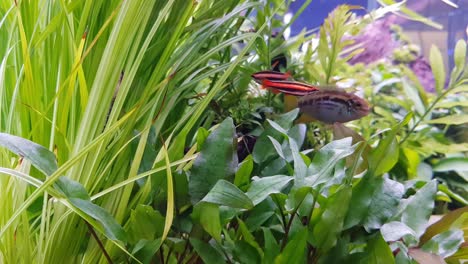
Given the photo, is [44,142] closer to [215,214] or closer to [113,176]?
[113,176]

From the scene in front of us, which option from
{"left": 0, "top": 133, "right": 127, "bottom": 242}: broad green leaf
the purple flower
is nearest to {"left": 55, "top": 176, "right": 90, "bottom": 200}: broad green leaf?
{"left": 0, "top": 133, "right": 127, "bottom": 242}: broad green leaf

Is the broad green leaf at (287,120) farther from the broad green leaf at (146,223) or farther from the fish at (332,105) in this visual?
the broad green leaf at (146,223)

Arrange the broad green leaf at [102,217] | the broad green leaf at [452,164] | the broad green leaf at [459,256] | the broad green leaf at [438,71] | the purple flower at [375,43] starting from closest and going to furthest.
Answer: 1. the broad green leaf at [102,217]
2. the broad green leaf at [459,256]
3. the broad green leaf at [438,71]
4. the broad green leaf at [452,164]
5. the purple flower at [375,43]

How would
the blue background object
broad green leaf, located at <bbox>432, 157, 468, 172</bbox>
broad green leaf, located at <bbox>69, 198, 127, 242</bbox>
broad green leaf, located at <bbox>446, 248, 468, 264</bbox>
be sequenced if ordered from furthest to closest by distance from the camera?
1. the blue background object
2. broad green leaf, located at <bbox>432, 157, 468, 172</bbox>
3. broad green leaf, located at <bbox>446, 248, 468, 264</bbox>
4. broad green leaf, located at <bbox>69, 198, 127, 242</bbox>

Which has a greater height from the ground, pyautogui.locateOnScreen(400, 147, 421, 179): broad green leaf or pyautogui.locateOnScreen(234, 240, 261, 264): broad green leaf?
pyautogui.locateOnScreen(234, 240, 261, 264): broad green leaf

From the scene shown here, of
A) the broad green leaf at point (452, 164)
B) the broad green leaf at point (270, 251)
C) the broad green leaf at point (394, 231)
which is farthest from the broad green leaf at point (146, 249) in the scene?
the broad green leaf at point (452, 164)

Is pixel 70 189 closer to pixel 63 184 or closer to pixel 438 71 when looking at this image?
pixel 63 184

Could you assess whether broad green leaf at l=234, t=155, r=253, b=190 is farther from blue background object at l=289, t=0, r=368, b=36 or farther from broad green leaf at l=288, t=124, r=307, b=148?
blue background object at l=289, t=0, r=368, b=36

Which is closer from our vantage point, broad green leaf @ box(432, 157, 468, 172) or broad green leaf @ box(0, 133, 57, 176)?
broad green leaf @ box(0, 133, 57, 176)
